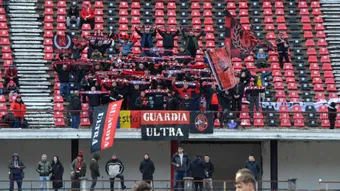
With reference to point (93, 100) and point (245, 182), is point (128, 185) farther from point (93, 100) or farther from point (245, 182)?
point (245, 182)

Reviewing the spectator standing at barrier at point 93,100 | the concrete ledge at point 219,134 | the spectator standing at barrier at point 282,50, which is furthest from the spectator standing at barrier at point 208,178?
the spectator standing at barrier at point 282,50

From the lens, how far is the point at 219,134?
90.2ft

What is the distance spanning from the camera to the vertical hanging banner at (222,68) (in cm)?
2756

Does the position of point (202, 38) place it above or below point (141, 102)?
above

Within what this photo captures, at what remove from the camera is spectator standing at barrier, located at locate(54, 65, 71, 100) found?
28156 millimetres

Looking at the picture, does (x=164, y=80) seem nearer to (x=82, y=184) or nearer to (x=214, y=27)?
(x=82, y=184)

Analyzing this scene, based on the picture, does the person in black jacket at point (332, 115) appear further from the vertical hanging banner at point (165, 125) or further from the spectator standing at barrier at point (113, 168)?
the spectator standing at barrier at point (113, 168)

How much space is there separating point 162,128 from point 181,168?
1.64 metres

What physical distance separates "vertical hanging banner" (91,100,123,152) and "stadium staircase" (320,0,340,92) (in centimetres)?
812

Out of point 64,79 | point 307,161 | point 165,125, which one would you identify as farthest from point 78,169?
point 307,161

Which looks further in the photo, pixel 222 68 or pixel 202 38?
pixel 202 38

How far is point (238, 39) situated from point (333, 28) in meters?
5.04

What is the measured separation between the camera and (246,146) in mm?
30453

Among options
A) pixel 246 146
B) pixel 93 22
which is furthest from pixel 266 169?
pixel 93 22
